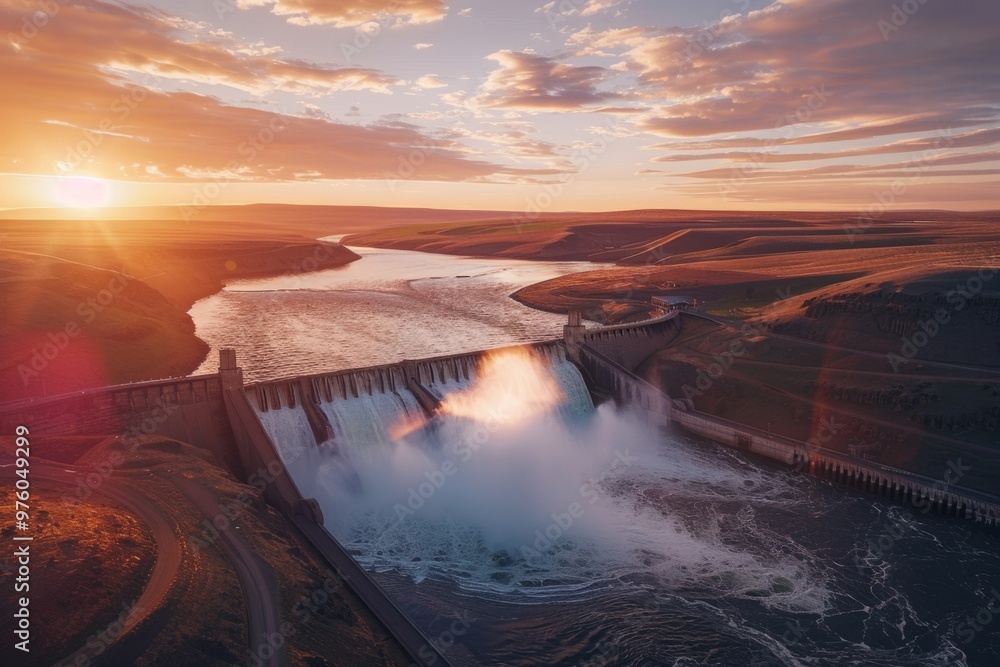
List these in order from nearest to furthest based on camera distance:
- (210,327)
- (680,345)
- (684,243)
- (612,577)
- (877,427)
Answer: (612,577) < (877,427) < (680,345) < (210,327) < (684,243)

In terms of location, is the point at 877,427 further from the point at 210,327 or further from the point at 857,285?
the point at 210,327

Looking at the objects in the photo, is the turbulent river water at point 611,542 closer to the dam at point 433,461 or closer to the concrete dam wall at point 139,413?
the dam at point 433,461

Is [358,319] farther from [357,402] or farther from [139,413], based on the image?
[139,413]

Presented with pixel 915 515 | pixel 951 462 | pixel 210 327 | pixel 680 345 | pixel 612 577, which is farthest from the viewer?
pixel 210 327

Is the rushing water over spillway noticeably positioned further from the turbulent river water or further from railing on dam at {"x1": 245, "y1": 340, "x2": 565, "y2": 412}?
railing on dam at {"x1": 245, "y1": 340, "x2": 565, "y2": 412}

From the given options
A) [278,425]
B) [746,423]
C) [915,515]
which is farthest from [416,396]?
[915,515]

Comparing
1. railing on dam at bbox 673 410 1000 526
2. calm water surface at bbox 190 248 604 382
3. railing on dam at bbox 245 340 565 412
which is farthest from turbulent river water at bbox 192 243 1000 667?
calm water surface at bbox 190 248 604 382
